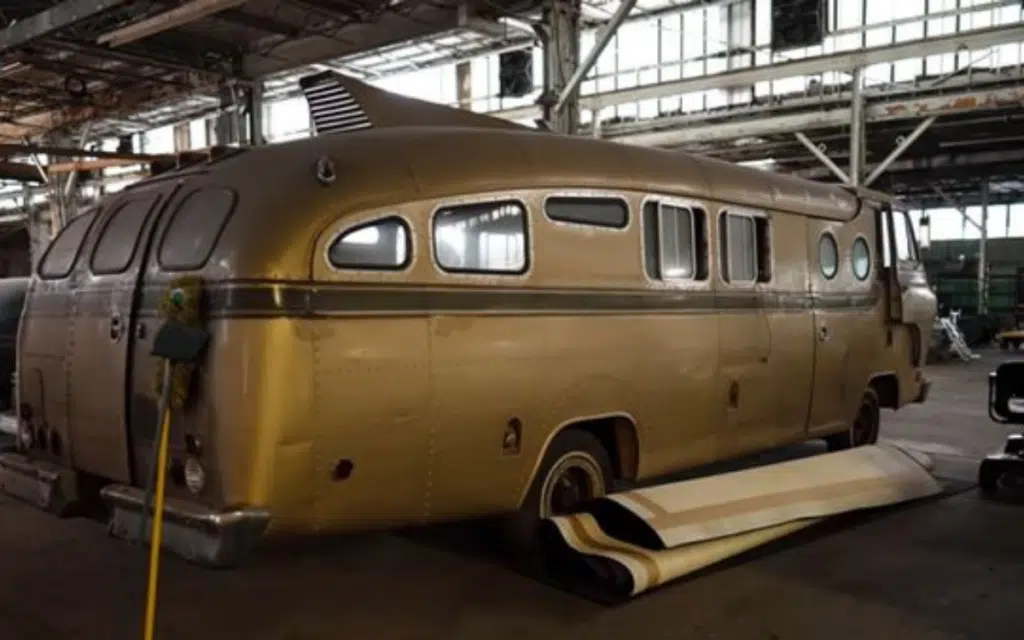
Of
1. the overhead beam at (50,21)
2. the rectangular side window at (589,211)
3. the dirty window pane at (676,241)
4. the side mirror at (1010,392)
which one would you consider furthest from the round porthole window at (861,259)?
the overhead beam at (50,21)

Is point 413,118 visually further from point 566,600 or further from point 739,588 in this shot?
point 739,588

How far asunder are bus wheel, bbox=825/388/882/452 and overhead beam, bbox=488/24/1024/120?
735cm

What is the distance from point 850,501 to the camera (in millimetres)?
6531

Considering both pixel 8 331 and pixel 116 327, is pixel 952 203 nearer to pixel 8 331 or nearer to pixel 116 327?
pixel 8 331

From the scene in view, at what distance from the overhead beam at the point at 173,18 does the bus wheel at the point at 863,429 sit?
7204 mm

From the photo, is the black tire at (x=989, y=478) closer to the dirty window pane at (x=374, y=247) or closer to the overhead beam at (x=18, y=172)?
the dirty window pane at (x=374, y=247)

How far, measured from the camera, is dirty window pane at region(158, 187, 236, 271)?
431cm

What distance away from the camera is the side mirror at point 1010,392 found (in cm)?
763

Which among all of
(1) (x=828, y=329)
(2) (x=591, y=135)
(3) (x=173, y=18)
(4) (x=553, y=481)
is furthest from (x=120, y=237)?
(2) (x=591, y=135)

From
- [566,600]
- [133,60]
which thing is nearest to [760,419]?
[566,600]

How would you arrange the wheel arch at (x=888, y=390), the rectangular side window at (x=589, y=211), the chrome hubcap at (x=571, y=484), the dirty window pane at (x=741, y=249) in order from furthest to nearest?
1. the wheel arch at (x=888, y=390)
2. the dirty window pane at (x=741, y=249)
3. the chrome hubcap at (x=571, y=484)
4. the rectangular side window at (x=589, y=211)

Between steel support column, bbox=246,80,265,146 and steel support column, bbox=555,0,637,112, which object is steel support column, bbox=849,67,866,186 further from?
steel support column, bbox=246,80,265,146

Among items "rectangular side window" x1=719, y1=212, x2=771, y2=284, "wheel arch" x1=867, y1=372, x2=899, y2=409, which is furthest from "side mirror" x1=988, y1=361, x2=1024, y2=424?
"rectangular side window" x1=719, y1=212, x2=771, y2=284

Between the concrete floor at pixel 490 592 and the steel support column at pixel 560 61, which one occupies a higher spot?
the steel support column at pixel 560 61
